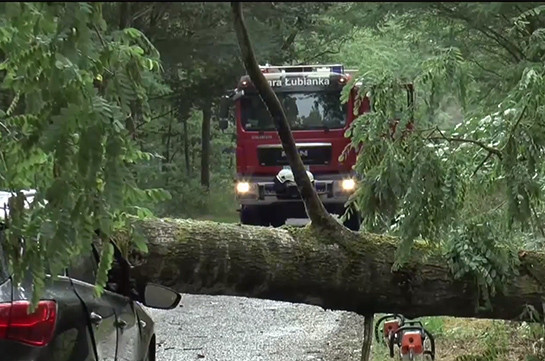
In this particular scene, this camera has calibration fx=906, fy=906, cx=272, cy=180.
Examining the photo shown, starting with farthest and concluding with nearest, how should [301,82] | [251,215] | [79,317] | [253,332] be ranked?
[251,215]
[301,82]
[253,332]
[79,317]

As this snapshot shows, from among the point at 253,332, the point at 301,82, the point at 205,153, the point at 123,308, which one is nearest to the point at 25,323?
the point at 123,308

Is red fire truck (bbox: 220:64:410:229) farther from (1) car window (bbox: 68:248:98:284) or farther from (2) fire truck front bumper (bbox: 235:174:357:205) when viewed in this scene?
(1) car window (bbox: 68:248:98:284)

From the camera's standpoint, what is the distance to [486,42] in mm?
16656

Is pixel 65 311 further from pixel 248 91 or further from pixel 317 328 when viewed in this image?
pixel 248 91

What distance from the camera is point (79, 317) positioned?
160 inches

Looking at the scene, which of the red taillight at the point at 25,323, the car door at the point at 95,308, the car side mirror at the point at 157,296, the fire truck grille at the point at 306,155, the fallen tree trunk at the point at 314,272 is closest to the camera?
the red taillight at the point at 25,323

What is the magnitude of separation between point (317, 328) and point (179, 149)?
24970 millimetres

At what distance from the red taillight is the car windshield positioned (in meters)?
13.0

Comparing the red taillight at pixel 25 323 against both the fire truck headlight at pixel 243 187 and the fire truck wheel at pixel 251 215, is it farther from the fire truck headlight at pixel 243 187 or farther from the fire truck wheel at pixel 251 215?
the fire truck wheel at pixel 251 215

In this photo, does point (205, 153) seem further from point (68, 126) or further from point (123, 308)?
point (68, 126)

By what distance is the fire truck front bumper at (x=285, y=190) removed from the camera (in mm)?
16438

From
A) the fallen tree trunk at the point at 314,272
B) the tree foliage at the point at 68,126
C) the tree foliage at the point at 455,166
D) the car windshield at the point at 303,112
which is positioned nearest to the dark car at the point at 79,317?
the tree foliage at the point at 68,126

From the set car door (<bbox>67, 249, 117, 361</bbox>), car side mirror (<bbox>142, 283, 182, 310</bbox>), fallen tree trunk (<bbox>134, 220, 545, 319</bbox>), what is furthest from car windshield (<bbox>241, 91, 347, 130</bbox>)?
car door (<bbox>67, 249, 117, 361</bbox>)

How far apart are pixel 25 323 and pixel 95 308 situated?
70 cm
